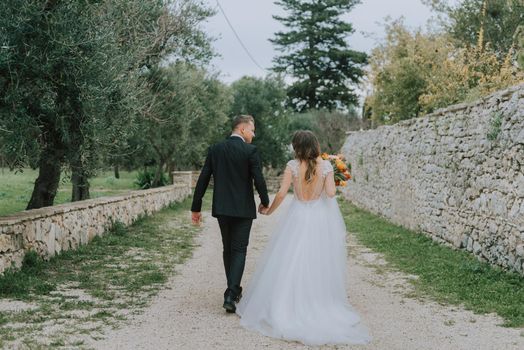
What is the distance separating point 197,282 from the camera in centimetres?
820

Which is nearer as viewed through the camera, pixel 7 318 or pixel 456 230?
pixel 7 318

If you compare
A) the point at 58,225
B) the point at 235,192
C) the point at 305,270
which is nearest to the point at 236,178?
the point at 235,192

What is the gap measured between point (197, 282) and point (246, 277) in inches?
33.8

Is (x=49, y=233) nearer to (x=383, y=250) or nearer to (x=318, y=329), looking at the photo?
(x=318, y=329)

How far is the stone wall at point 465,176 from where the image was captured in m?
8.51

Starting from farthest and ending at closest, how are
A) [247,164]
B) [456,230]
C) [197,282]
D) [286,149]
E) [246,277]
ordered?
[286,149]
[456,230]
[246,277]
[197,282]
[247,164]

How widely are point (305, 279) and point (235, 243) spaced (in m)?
0.89

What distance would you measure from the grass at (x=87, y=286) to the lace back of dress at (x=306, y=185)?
2067 mm

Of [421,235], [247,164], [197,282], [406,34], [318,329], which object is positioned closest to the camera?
→ [318,329]

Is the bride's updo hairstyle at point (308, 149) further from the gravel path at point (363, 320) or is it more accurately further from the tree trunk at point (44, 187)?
the tree trunk at point (44, 187)

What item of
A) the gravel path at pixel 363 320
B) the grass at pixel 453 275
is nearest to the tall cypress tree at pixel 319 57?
the grass at pixel 453 275

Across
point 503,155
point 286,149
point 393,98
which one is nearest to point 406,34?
point 393,98

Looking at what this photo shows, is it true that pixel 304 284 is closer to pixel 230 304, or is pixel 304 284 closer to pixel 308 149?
pixel 230 304

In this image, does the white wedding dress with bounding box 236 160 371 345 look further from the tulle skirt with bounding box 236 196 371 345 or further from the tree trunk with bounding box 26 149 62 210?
the tree trunk with bounding box 26 149 62 210
